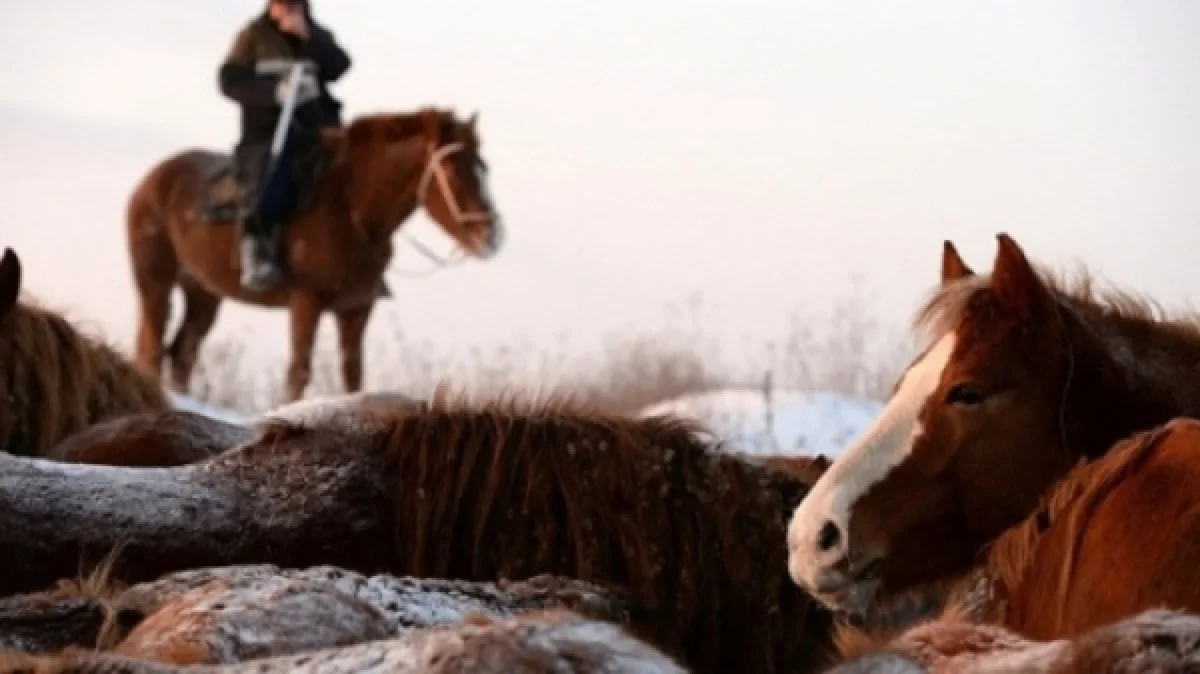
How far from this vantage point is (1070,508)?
3.03 m

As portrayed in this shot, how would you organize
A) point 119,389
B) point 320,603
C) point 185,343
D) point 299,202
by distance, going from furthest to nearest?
point 185,343 < point 299,202 < point 119,389 < point 320,603

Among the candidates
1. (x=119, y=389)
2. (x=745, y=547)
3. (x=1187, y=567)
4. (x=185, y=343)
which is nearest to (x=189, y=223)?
(x=185, y=343)

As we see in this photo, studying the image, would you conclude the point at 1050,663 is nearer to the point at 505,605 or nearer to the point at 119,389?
the point at 505,605

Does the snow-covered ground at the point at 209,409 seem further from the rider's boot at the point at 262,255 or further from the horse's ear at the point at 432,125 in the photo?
the horse's ear at the point at 432,125

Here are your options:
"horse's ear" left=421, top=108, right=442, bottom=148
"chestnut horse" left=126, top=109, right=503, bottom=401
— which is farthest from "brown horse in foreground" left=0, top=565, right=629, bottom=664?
"horse's ear" left=421, top=108, right=442, bottom=148

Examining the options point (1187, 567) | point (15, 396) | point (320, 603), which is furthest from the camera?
point (15, 396)

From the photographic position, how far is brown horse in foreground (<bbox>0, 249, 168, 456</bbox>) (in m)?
5.52

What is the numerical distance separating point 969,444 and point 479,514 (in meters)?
0.91

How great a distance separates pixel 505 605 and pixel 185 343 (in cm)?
1156

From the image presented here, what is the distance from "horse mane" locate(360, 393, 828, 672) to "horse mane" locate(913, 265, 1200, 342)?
500mm

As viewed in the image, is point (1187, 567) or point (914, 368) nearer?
point (1187, 567)

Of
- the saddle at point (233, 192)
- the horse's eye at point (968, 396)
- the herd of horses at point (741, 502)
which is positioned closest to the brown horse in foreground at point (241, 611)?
the herd of horses at point (741, 502)

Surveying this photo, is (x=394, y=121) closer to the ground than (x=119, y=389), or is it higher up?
higher up

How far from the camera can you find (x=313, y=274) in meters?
12.9
